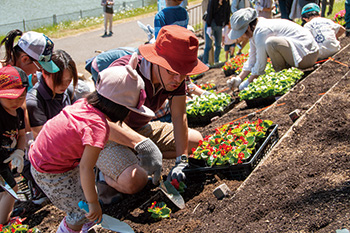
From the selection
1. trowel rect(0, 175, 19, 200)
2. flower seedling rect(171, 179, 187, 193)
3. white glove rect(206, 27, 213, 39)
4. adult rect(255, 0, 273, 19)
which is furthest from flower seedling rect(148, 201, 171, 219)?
adult rect(255, 0, 273, 19)

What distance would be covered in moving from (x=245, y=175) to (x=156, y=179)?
726 millimetres

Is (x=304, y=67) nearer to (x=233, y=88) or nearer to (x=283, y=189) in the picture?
(x=233, y=88)

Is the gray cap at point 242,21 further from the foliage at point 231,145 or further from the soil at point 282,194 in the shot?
the foliage at point 231,145

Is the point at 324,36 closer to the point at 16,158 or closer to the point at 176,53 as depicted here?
the point at 176,53

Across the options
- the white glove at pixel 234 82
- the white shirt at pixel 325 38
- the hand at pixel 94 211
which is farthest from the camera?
the white shirt at pixel 325 38

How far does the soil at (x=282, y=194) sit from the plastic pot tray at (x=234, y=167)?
4 cm

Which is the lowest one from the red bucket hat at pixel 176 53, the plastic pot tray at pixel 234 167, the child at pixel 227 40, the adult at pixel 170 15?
the child at pixel 227 40

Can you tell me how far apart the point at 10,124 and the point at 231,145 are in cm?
187

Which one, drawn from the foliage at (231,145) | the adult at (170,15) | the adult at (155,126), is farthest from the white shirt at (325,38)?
the adult at (155,126)

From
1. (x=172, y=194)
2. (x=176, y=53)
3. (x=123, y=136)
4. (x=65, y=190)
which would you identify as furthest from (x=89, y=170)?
(x=176, y=53)

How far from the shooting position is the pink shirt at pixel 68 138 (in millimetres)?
2244

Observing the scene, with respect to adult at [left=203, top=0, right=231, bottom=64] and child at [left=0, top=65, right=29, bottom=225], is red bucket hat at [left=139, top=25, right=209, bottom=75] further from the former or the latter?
adult at [left=203, top=0, right=231, bottom=64]

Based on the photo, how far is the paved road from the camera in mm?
11984

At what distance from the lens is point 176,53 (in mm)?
2697
